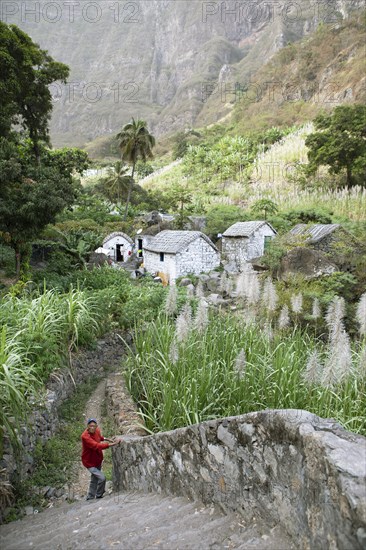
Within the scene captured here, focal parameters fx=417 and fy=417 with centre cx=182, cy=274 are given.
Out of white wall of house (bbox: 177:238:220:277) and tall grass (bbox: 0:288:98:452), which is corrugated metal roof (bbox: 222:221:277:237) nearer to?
white wall of house (bbox: 177:238:220:277)

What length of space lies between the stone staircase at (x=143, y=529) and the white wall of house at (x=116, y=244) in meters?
23.0

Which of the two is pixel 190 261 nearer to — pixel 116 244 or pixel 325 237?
pixel 116 244

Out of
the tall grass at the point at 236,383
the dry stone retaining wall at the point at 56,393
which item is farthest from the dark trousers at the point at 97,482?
the dry stone retaining wall at the point at 56,393

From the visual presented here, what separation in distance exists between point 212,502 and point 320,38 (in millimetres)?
68316

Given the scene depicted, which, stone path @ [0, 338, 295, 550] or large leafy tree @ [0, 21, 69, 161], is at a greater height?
large leafy tree @ [0, 21, 69, 161]

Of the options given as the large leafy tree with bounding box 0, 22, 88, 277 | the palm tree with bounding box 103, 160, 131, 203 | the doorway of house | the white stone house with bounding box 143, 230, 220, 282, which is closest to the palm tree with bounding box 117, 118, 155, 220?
the palm tree with bounding box 103, 160, 131, 203

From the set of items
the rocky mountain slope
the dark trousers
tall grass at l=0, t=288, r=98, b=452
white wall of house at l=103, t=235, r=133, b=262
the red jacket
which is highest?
the rocky mountain slope

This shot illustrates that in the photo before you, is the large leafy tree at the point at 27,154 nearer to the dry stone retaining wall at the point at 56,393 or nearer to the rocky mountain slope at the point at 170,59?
the dry stone retaining wall at the point at 56,393

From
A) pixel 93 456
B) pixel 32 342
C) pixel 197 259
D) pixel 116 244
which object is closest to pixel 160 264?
pixel 197 259

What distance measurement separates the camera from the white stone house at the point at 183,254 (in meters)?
23.0

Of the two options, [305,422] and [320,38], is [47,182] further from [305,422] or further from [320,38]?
[320,38]

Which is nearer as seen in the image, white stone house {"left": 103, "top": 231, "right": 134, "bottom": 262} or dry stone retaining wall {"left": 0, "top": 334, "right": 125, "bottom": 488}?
dry stone retaining wall {"left": 0, "top": 334, "right": 125, "bottom": 488}

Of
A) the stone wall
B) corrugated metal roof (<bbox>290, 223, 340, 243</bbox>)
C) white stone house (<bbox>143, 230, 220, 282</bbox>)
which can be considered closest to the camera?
the stone wall

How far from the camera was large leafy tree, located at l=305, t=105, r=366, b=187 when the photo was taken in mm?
26344
